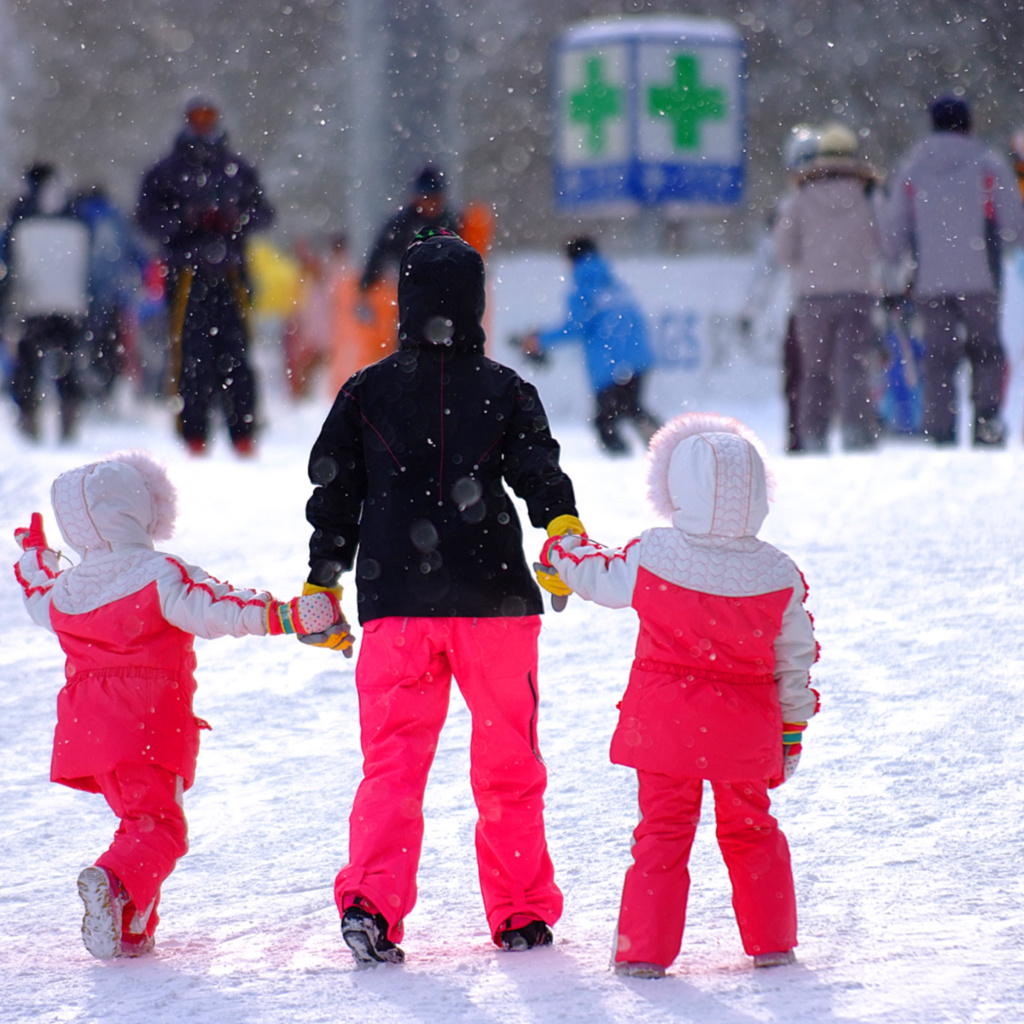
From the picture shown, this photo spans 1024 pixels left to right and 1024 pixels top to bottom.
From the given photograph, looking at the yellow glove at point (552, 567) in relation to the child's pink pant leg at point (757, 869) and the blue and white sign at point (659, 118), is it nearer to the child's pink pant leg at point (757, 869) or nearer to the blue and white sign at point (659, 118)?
the child's pink pant leg at point (757, 869)

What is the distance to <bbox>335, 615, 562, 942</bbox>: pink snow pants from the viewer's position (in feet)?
10.5

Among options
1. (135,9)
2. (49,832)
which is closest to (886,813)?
(49,832)

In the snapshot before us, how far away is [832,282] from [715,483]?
581cm

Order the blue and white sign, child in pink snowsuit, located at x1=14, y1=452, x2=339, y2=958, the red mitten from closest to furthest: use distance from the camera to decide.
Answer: child in pink snowsuit, located at x1=14, y1=452, x2=339, y2=958 → the red mitten → the blue and white sign

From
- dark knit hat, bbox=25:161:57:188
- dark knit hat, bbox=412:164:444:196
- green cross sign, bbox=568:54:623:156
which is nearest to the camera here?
dark knit hat, bbox=412:164:444:196

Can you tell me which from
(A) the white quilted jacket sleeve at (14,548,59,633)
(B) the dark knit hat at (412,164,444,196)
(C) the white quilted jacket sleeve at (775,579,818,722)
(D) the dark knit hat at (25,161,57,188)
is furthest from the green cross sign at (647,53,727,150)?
(C) the white quilted jacket sleeve at (775,579,818,722)

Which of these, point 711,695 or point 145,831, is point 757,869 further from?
point 145,831

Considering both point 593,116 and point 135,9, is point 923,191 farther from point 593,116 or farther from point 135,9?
point 135,9

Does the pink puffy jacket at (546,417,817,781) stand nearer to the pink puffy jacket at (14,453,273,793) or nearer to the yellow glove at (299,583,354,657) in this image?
the yellow glove at (299,583,354,657)

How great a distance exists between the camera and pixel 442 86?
12773 millimetres

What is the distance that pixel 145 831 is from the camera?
328 cm

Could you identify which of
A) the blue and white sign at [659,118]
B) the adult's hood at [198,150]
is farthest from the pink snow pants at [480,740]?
the blue and white sign at [659,118]

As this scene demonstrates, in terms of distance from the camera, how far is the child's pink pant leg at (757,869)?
304 cm

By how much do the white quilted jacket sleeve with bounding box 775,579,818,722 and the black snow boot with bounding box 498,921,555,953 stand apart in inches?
24.3
